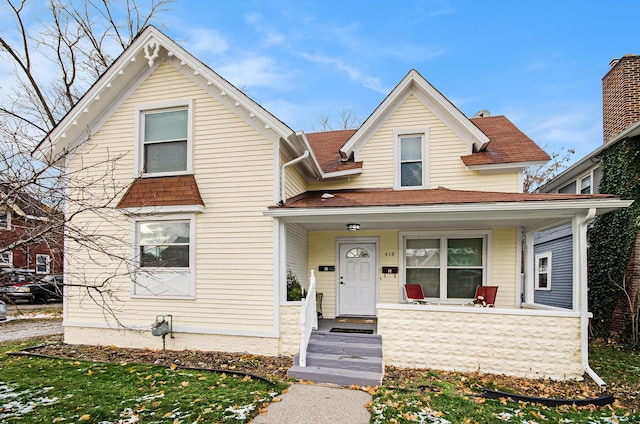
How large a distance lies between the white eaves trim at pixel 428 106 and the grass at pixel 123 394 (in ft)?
21.1

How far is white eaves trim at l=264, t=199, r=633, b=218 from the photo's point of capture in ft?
20.3

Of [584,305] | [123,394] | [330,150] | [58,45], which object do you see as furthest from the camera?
[58,45]


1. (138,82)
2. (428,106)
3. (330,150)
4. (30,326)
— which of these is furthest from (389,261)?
(30,326)

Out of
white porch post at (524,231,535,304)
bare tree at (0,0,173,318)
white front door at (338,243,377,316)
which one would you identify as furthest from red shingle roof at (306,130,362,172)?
bare tree at (0,0,173,318)

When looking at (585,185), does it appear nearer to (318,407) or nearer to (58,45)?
(318,407)

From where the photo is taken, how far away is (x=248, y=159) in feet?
25.4

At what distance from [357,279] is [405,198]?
278 centimetres

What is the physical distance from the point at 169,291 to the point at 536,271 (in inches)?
537

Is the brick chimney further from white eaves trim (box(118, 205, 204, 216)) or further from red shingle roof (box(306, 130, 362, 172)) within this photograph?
white eaves trim (box(118, 205, 204, 216))

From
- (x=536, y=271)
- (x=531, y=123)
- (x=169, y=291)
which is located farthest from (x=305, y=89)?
(x=169, y=291)

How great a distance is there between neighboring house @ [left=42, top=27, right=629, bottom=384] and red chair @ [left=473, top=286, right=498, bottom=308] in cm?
66

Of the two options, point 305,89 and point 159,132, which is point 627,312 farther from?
point 305,89

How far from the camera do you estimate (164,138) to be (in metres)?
8.32

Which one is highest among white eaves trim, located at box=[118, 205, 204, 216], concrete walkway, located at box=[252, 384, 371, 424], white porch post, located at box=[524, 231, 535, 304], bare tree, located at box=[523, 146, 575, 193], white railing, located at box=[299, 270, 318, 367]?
bare tree, located at box=[523, 146, 575, 193]
